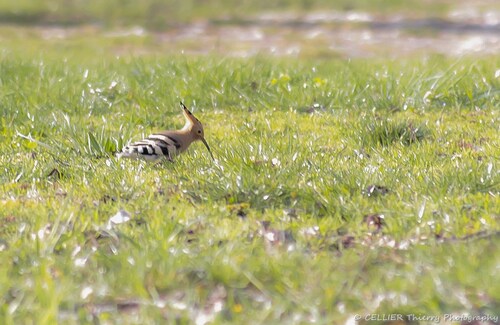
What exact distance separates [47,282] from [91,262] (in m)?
0.38

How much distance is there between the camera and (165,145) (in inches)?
231

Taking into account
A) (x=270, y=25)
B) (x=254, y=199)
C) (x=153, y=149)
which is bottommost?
(x=254, y=199)

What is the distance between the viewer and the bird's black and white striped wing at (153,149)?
5.82 m

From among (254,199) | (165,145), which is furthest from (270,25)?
(254,199)

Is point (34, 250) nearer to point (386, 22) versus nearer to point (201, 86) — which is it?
point (201, 86)

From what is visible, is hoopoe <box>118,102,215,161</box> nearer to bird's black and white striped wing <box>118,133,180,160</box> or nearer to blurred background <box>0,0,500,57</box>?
bird's black and white striped wing <box>118,133,180,160</box>

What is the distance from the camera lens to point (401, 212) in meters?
4.73

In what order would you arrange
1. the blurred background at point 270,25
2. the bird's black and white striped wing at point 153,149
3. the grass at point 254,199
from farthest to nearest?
the blurred background at point 270,25 → the bird's black and white striped wing at point 153,149 → the grass at point 254,199

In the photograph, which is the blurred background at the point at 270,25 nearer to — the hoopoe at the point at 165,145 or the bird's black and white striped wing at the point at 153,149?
the hoopoe at the point at 165,145

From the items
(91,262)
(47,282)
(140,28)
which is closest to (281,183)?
(91,262)

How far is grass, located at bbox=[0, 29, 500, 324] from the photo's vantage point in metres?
3.72

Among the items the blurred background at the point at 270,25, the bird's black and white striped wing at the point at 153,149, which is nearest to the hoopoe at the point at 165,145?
the bird's black and white striped wing at the point at 153,149

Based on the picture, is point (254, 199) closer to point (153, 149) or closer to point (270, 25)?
point (153, 149)

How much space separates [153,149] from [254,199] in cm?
106
